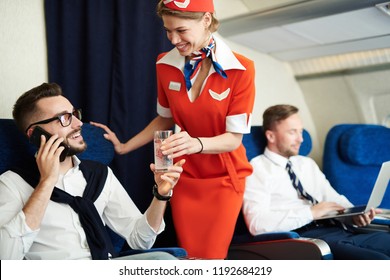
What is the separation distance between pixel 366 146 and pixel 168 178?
6.20 ft

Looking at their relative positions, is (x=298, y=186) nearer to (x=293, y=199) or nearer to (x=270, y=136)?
(x=293, y=199)

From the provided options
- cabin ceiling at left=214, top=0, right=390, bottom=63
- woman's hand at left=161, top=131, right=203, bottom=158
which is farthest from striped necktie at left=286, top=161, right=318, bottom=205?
woman's hand at left=161, top=131, right=203, bottom=158

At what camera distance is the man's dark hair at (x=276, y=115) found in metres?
2.75

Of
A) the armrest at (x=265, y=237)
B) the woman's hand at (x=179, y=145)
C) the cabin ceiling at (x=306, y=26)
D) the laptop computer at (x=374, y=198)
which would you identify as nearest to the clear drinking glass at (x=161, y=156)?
the woman's hand at (x=179, y=145)

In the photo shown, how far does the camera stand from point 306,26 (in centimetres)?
278

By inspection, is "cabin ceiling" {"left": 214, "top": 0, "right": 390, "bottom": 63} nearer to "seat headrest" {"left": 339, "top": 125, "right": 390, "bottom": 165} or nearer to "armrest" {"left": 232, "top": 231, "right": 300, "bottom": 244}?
"seat headrest" {"left": 339, "top": 125, "right": 390, "bottom": 165}

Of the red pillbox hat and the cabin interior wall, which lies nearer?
the red pillbox hat

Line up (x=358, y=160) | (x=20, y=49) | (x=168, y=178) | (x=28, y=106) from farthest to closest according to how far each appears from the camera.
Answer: (x=358, y=160), (x=20, y=49), (x=28, y=106), (x=168, y=178)

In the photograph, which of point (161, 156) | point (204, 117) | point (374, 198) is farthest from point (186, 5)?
point (374, 198)

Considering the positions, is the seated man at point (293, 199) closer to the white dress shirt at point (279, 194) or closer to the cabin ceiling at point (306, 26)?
the white dress shirt at point (279, 194)

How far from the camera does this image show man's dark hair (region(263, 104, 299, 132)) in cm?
275

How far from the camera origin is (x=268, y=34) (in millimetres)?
2975

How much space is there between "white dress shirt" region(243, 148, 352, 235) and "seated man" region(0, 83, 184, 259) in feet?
2.33

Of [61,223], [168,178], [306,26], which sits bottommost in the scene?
[61,223]
